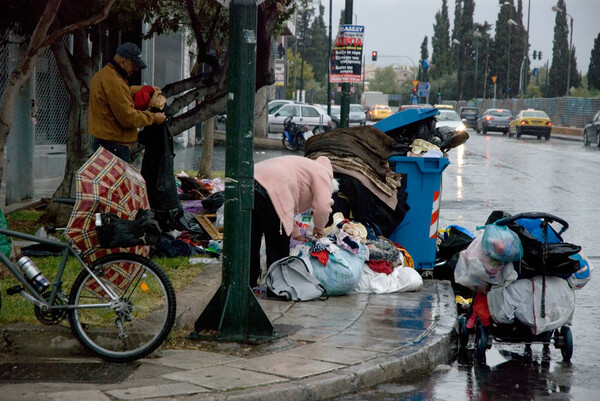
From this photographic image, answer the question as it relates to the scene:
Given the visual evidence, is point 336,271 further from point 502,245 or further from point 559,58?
point 559,58

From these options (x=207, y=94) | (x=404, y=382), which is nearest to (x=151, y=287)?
(x=404, y=382)

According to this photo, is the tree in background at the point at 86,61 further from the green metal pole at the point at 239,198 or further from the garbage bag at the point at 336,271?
the green metal pole at the point at 239,198

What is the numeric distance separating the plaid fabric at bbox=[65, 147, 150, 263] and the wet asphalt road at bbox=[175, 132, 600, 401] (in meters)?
2.00

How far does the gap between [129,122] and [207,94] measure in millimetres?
2834

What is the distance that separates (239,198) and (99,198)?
96 cm

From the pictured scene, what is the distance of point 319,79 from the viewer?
130750mm

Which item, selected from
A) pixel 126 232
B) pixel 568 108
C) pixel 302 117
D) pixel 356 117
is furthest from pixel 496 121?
pixel 126 232

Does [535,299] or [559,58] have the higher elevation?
[559,58]

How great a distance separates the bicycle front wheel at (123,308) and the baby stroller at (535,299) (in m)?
2.38

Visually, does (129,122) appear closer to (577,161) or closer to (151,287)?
(151,287)

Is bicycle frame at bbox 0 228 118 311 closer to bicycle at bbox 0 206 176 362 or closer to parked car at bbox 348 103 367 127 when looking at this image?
bicycle at bbox 0 206 176 362

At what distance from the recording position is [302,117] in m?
37.6

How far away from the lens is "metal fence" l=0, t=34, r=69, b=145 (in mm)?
14453

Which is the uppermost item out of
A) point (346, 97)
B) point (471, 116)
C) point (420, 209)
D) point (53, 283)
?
point (346, 97)
